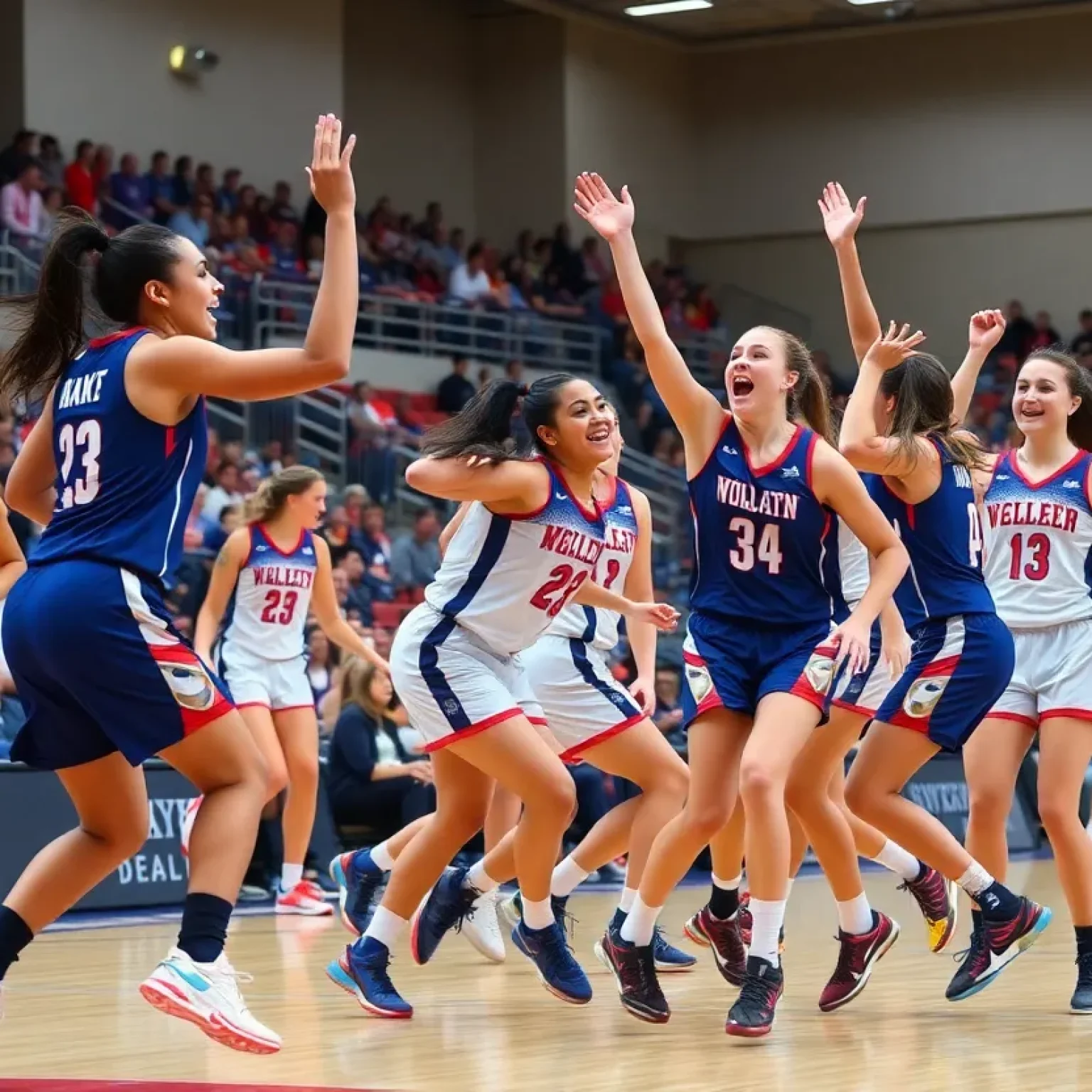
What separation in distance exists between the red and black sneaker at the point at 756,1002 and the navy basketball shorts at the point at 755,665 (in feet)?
2.45

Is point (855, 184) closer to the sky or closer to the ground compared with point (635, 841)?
closer to the sky

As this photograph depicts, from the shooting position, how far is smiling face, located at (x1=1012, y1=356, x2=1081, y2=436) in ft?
22.1

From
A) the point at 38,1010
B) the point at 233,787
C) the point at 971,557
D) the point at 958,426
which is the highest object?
the point at 958,426

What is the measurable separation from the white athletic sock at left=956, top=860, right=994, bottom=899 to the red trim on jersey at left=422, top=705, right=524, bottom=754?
155 cm

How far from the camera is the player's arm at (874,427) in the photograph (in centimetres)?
629

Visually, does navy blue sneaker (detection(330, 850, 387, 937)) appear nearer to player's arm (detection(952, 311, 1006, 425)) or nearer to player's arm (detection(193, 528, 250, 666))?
player's arm (detection(193, 528, 250, 666))

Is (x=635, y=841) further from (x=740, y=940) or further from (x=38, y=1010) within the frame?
(x=38, y=1010)

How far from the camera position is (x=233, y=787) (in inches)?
190

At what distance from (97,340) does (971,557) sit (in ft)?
10.1

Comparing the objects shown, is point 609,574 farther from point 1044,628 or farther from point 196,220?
point 196,220

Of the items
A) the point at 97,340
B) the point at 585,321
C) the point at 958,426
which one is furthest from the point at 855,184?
the point at 97,340

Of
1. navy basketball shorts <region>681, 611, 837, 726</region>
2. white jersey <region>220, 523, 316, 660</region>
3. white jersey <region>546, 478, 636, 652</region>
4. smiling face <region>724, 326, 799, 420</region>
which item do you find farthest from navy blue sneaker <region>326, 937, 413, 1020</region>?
white jersey <region>220, 523, 316, 660</region>

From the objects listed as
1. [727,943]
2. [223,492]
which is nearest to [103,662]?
[727,943]

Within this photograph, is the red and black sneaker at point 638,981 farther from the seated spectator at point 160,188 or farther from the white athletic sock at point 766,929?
the seated spectator at point 160,188
